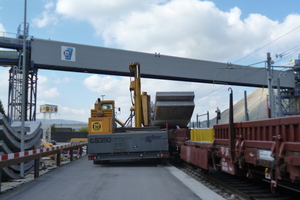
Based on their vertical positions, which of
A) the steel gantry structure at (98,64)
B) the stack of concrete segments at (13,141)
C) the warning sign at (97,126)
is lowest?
the stack of concrete segments at (13,141)

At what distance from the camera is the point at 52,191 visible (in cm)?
842

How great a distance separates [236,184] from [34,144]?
1108cm

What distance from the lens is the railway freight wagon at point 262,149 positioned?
18.7 feet

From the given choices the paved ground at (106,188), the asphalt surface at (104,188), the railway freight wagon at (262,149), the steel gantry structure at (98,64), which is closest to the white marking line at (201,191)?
the paved ground at (106,188)

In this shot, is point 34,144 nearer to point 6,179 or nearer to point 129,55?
point 6,179

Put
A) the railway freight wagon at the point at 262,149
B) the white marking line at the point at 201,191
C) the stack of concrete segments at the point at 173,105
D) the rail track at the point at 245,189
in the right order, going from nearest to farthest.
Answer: the railway freight wagon at the point at 262,149 < the white marking line at the point at 201,191 < the rail track at the point at 245,189 < the stack of concrete segments at the point at 173,105

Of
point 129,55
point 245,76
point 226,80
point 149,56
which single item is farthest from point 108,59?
point 245,76

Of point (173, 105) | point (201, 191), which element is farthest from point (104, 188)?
point (173, 105)

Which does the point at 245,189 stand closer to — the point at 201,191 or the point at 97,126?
the point at 201,191

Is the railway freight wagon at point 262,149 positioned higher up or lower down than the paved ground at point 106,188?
higher up

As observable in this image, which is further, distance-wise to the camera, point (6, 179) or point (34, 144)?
point (34, 144)

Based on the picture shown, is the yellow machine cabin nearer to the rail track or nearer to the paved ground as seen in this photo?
the paved ground

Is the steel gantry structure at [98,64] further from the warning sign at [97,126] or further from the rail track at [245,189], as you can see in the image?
the rail track at [245,189]

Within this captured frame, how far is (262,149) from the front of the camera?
6.70 meters
